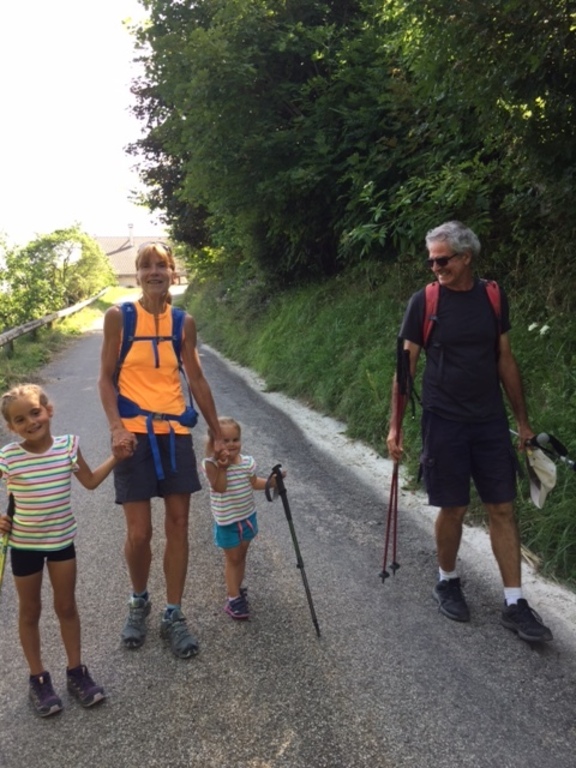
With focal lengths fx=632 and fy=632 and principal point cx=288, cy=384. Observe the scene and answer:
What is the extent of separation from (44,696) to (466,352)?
261 cm

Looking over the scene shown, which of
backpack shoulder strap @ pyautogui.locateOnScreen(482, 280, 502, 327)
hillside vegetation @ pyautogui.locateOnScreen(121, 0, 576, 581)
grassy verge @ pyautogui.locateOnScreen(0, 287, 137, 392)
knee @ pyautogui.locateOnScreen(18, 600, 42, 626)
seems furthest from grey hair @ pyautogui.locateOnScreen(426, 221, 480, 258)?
grassy verge @ pyautogui.locateOnScreen(0, 287, 137, 392)

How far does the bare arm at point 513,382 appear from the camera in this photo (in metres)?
3.41

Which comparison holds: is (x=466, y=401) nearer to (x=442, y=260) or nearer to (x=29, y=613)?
(x=442, y=260)

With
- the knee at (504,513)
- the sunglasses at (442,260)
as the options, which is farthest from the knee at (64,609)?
the sunglasses at (442,260)

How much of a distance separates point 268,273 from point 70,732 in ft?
40.0

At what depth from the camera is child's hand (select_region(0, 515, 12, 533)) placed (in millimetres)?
2726

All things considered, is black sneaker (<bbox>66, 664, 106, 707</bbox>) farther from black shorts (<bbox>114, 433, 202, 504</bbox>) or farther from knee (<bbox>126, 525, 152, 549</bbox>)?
black shorts (<bbox>114, 433, 202, 504</bbox>)

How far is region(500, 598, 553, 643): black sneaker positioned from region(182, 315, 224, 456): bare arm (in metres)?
1.74

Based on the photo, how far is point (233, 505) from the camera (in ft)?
11.4

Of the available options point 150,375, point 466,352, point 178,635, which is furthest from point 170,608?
point 466,352

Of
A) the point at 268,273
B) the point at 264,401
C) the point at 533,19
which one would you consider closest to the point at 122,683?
the point at 533,19

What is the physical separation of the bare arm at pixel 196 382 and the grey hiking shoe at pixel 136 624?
92 cm

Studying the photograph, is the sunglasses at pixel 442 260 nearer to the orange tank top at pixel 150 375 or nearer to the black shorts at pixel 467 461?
the black shorts at pixel 467 461

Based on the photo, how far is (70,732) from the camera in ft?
8.69
